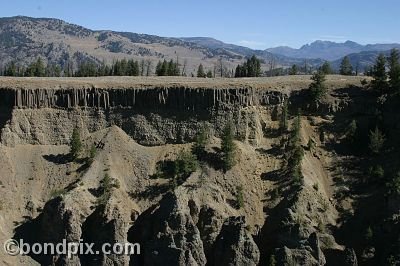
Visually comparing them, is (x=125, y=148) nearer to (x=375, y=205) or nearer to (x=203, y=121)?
(x=203, y=121)

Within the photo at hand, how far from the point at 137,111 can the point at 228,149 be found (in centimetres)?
1566

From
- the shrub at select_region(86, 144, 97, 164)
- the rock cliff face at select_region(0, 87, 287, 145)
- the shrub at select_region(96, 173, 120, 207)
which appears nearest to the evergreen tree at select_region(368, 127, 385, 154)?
the rock cliff face at select_region(0, 87, 287, 145)

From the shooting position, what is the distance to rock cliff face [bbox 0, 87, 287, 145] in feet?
274

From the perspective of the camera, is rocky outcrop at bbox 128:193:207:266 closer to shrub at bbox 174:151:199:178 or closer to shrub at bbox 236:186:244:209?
shrub at bbox 174:151:199:178

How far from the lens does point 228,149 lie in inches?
A: 3125

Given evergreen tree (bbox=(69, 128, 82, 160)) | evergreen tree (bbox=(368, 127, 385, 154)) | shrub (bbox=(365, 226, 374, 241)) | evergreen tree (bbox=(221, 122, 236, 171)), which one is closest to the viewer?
Result: shrub (bbox=(365, 226, 374, 241))

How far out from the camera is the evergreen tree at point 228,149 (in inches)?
3113

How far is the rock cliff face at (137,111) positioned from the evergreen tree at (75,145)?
137 inches

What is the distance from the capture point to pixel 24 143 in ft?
269

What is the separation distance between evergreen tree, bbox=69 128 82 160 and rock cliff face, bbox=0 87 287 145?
3491mm

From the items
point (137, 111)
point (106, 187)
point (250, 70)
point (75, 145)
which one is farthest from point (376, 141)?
point (250, 70)

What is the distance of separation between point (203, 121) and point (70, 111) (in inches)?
774

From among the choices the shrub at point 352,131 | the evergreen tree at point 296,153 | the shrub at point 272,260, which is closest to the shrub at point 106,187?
Result: the shrub at point 272,260

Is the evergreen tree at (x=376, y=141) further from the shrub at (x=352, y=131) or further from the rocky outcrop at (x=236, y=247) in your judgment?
the rocky outcrop at (x=236, y=247)
